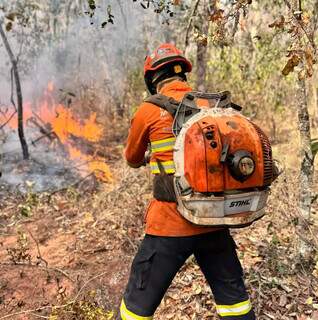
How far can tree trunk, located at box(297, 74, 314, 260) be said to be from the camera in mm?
3547

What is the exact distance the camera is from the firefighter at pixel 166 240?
2.66m

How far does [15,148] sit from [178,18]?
15.4 feet

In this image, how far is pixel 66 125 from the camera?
1002 cm

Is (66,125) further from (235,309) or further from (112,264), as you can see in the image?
(235,309)

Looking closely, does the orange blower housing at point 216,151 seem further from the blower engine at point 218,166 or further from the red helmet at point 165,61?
the red helmet at point 165,61

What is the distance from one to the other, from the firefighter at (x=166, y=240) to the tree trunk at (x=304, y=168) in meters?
1.17

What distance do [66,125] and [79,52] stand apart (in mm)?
2486

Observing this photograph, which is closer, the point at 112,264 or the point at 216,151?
the point at 216,151

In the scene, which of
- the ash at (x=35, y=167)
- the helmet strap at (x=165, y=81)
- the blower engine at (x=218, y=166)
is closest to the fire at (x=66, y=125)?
the ash at (x=35, y=167)

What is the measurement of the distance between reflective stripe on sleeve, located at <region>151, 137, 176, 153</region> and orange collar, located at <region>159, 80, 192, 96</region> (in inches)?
12.3

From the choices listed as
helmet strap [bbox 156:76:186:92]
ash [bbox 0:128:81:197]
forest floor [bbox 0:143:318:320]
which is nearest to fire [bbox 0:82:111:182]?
ash [bbox 0:128:81:197]

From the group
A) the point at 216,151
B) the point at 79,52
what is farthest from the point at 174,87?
the point at 79,52

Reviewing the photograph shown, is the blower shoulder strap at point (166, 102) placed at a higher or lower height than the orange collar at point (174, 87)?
lower

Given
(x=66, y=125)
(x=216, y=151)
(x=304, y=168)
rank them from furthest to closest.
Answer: (x=66, y=125) → (x=304, y=168) → (x=216, y=151)
